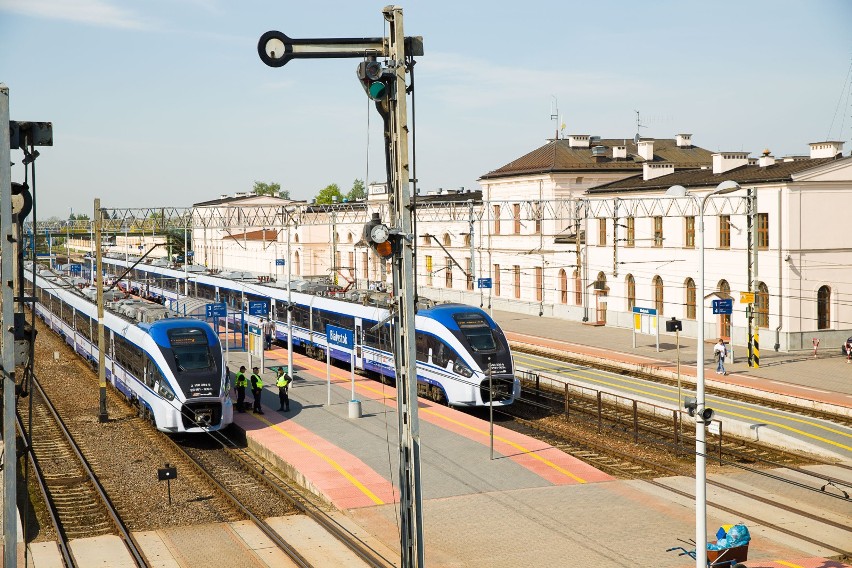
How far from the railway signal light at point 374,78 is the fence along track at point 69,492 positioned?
24.4 ft

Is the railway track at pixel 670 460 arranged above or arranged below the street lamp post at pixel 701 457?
below

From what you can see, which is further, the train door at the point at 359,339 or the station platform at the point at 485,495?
the train door at the point at 359,339

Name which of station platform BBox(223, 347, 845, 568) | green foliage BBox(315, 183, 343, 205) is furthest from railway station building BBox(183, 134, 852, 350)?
green foliage BBox(315, 183, 343, 205)

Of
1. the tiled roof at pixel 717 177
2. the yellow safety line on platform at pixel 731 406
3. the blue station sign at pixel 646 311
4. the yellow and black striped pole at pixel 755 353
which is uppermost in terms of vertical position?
the tiled roof at pixel 717 177

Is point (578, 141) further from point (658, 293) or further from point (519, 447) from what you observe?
point (519, 447)

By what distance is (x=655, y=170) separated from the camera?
179ft

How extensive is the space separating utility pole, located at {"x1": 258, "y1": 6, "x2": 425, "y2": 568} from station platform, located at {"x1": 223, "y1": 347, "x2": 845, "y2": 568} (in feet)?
16.5

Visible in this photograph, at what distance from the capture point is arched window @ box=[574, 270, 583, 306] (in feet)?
184

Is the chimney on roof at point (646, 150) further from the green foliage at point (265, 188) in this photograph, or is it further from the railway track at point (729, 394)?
the green foliage at point (265, 188)

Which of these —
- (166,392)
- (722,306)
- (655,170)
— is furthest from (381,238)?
(655,170)

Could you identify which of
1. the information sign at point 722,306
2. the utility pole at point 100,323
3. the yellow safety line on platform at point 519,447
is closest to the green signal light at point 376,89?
the yellow safety line on platform at point 519,447

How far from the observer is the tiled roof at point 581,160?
62406 mm

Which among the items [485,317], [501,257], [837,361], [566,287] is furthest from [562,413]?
[501,257]

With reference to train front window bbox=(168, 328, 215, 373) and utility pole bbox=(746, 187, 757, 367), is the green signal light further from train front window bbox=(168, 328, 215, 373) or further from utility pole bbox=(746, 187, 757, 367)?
utility pole bbox=(746, 187, 757, 367)
